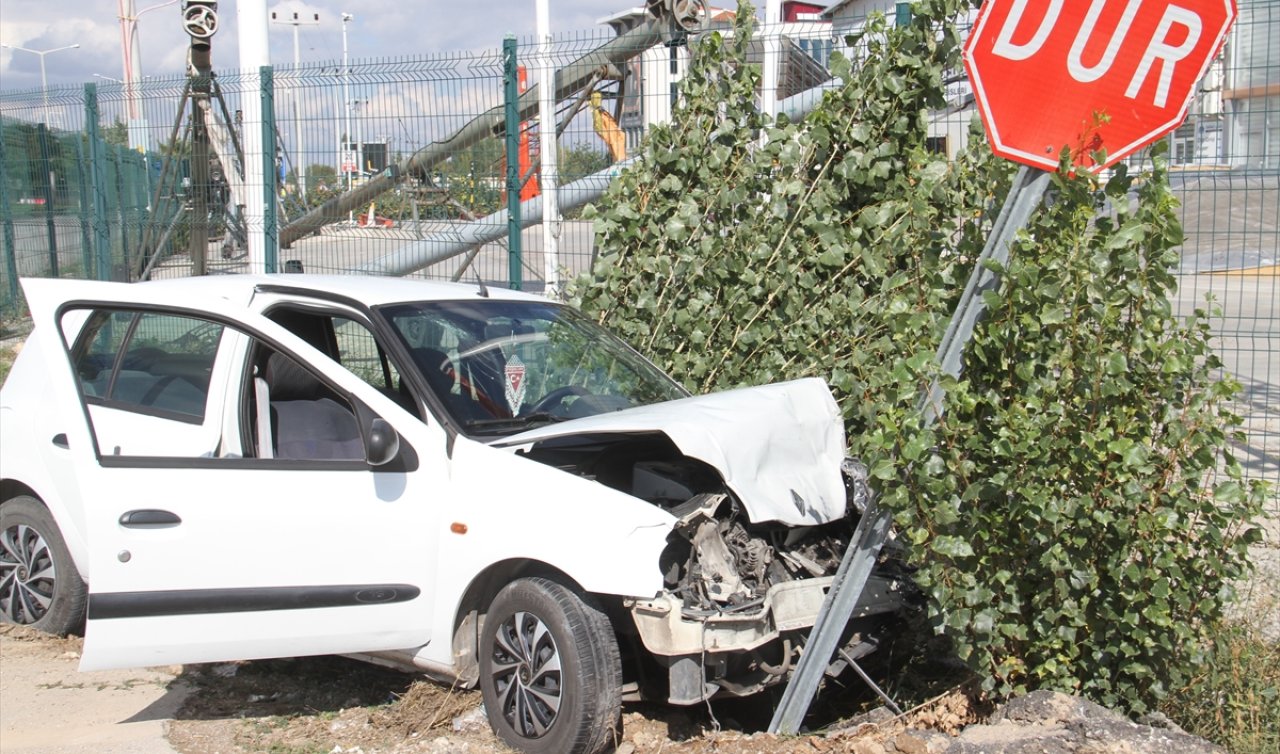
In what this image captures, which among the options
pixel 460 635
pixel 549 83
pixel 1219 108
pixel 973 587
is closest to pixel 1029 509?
pixel 973 587

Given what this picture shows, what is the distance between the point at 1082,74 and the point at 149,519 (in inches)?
148

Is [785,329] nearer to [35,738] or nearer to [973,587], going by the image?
[973,587]

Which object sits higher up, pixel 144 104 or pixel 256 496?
pixel 144 104

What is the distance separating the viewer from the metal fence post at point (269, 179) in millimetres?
10242

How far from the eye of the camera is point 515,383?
5.14 metres

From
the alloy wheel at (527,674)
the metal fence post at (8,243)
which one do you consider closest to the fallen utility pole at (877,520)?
the alloy wheel at (527,674)

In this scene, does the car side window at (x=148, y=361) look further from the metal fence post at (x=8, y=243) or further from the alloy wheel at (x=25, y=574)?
the metal fence post at (x=8, y=243)

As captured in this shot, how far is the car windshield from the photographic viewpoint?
4.93m

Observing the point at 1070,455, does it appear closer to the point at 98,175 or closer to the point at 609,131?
the point at 609,131

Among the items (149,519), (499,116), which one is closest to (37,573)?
(149,519)

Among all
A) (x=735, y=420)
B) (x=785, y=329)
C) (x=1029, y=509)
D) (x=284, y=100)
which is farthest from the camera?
(x=284, y=100)

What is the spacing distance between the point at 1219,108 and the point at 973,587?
3895 millimetres

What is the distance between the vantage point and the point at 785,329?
625 cm

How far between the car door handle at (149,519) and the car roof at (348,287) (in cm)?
105
